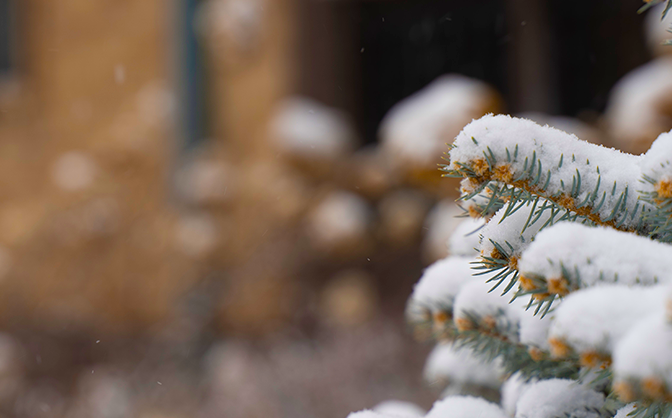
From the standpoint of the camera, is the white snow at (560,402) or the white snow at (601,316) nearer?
the white snow at (601,316)

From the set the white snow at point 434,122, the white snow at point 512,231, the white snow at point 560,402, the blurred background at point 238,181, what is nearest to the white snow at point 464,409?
the white snow at point 560,402

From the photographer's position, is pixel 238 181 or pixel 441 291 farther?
pixel 238 181

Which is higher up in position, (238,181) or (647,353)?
(647,353)

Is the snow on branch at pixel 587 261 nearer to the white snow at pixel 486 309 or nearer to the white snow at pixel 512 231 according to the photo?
the white snow at pixel 512 231

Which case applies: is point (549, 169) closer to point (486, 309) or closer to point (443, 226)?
point (486, 309)

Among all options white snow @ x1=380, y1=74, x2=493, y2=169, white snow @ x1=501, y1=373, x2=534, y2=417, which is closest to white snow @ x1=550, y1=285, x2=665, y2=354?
white snow @ x1=501, y1=373, x2=534, y2=417

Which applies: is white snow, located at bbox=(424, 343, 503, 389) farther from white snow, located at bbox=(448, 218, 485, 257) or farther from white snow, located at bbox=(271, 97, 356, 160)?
white snow, located at bbox=(271, 97, 356, 160)

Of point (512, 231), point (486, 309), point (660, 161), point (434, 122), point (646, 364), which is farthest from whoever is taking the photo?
point (434, 122)

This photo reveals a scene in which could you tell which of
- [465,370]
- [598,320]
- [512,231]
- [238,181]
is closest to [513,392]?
[465,370]
